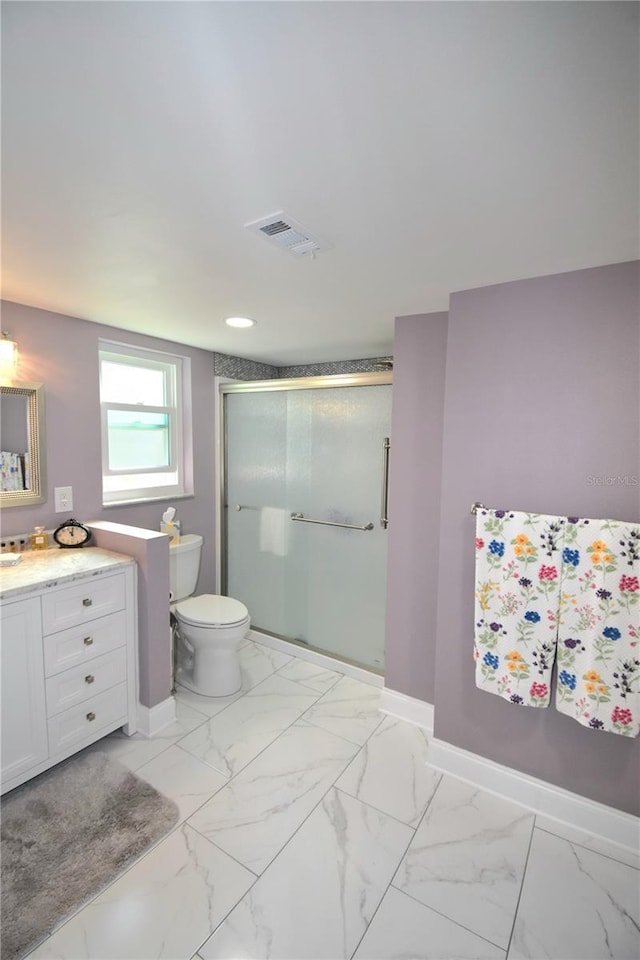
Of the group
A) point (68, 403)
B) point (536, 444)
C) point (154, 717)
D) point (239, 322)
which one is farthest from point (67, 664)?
point (536, 444)

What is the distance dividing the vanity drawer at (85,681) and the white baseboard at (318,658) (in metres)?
1.15

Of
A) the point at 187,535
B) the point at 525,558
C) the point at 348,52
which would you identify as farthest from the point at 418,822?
the point at 348,52

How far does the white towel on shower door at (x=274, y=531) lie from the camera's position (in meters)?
2.89

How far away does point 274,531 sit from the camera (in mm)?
2936

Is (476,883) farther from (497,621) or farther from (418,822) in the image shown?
(497,621)

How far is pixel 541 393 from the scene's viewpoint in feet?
5.17

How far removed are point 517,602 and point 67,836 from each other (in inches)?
70.0

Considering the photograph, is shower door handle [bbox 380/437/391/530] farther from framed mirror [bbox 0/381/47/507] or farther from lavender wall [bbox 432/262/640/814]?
framed mirror [bbox 0/381/47/507]

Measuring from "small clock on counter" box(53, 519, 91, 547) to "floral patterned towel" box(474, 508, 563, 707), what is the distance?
1.85m

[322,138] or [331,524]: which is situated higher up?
[322,138]

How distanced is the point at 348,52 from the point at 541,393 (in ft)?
4.04

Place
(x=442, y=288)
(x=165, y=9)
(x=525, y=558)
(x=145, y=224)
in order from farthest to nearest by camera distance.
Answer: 1. (x=442, y=288)
2. (x=525, y=558)
3. (x=145, y=224)
4. (x=165, y=9)

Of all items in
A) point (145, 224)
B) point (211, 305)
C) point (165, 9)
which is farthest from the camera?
point (211, 305)

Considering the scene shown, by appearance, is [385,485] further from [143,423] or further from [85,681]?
[85,681]
